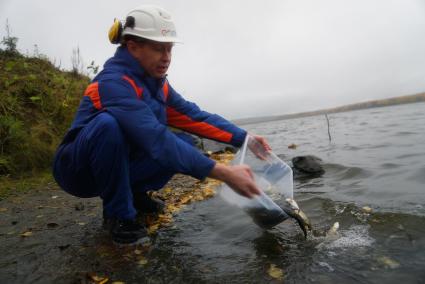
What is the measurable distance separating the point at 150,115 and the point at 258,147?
3.83 ft

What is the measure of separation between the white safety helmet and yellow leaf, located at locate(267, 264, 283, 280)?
1790 millimetres

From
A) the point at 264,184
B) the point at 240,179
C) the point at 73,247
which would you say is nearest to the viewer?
the point at 240,179

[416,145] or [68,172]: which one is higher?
[68,172]

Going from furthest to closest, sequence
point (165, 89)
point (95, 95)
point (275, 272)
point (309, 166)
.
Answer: point (309, 166) → point (165, 89) → point (95, 95) → point (275, 272)

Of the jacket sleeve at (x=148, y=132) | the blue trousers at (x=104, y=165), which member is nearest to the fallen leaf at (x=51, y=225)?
the blue trousers at (x=104, y=165)

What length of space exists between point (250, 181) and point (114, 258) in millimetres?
1271

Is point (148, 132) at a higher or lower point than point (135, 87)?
lower

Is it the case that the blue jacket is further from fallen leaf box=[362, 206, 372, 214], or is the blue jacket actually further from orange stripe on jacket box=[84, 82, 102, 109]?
fallen leaf box=[362, 206, 372, 214]

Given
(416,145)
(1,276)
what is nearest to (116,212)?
(1,276)

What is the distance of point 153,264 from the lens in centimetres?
238

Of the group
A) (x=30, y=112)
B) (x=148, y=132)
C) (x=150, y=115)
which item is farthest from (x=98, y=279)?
(x=30, y=112)

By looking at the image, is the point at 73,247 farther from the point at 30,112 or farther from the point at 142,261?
the point at 30,112

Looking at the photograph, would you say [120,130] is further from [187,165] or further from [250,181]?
[250,181]

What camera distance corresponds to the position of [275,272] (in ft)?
7.05
